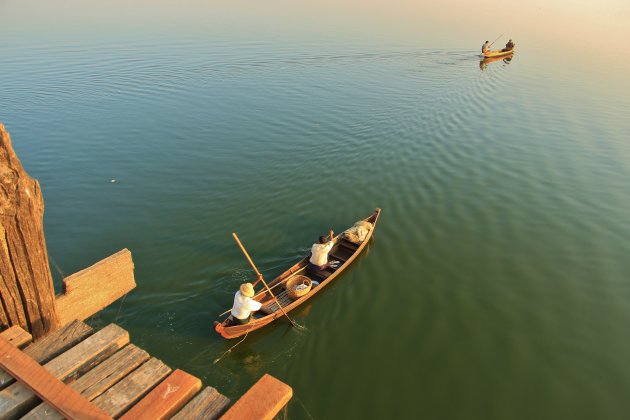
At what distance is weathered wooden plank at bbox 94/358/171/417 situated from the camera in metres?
3.76

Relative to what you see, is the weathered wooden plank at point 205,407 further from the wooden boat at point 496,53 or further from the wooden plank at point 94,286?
the wooden boat at point 496,53

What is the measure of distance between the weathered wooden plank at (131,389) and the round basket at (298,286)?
8299 mm

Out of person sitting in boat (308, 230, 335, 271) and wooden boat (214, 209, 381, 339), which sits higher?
person sitting in boat (308, 230, 335, 271)

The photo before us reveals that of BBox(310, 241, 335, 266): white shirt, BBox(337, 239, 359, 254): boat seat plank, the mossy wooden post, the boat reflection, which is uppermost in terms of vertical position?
the boat reflection

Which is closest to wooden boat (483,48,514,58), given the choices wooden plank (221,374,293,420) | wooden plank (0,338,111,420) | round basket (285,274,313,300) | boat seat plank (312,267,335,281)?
boat seat plank (312,267,335,281)

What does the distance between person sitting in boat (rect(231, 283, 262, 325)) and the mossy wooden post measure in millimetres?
6257

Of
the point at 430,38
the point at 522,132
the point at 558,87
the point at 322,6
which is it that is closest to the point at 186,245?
the point at 522,132

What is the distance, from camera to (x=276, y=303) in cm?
1218

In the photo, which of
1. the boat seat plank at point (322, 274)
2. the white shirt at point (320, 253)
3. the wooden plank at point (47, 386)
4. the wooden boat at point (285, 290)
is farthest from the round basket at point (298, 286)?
the wooden plank at point (47, 386)

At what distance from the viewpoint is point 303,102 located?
28.5 m

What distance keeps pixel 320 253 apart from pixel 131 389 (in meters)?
9.64

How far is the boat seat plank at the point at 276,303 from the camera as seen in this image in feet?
39.7

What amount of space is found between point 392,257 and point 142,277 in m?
8.65

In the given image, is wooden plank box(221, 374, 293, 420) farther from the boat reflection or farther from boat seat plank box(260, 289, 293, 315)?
the boat reflection
